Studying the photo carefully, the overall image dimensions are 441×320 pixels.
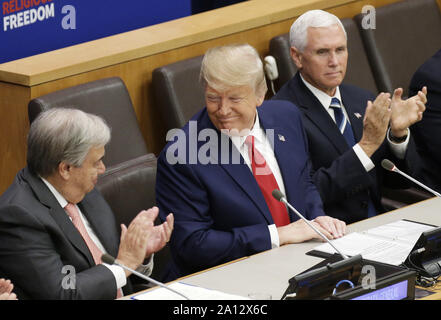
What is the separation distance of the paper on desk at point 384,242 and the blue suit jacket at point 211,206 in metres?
0.26

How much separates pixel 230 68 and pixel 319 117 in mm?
739

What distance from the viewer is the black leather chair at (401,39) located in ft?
15.9

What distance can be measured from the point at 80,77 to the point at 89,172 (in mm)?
1120

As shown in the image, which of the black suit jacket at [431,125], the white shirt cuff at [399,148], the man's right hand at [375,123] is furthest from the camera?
the black suit jacket at [431,125]

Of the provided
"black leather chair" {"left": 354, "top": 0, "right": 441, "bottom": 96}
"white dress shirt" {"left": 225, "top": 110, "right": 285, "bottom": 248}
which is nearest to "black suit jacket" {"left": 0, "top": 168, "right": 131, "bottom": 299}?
"white dress shirt" {"left": 225, "top": 110, "right": 285, "bottom": 248}

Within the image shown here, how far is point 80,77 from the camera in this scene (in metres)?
3.99

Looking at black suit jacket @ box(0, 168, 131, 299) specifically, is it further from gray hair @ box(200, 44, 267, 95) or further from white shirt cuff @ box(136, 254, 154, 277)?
gray hair @ box(200, 44, 267, 95)

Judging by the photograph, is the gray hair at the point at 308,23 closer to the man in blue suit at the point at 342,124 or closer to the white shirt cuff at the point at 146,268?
the man in blue suit at the point at 342,124

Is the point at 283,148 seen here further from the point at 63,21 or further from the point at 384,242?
the point at 63,21

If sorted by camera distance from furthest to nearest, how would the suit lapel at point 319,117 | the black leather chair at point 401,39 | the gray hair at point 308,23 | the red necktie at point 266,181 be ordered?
the black leather chair at point 401,39 < the gray hair at point 308,23 < the suit lapel at point 319,117 < the red necktie at point 266,181

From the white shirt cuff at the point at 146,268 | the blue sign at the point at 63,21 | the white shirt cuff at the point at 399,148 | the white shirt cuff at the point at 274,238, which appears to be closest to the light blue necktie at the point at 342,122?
the white shirt cuff at the point at 399,148

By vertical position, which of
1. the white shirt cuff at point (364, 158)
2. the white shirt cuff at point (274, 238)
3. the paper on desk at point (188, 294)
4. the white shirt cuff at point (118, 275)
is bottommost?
the paper on desk at point (188, 294)

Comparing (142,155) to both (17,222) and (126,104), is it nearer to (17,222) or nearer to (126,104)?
(126,104)
